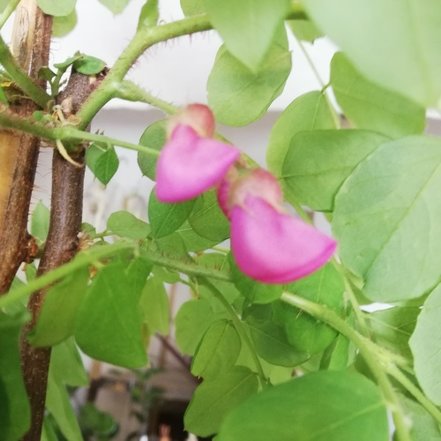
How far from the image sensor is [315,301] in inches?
14.5

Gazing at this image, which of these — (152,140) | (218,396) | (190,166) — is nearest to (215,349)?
(218,396)

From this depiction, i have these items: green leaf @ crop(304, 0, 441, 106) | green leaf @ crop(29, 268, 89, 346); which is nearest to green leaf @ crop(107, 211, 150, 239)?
green leaf @ crop(29, 268, 89, 346)

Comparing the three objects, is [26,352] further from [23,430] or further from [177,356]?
[177,356]

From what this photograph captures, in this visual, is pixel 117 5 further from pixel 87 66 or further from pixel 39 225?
pixel 39 225

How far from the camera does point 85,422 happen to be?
126 centimetres

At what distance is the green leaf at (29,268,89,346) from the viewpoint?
291 millimetres

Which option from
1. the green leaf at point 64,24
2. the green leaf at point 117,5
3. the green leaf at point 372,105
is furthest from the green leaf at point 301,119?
the green leaf at point 64,24

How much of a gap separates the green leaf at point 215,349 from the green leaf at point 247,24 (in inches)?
9.8

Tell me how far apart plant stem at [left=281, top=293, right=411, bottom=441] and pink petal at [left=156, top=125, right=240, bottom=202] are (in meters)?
0.14

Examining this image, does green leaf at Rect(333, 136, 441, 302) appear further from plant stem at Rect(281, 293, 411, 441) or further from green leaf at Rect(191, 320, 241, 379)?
green leaf at Rect(191, 320, 241, 379)

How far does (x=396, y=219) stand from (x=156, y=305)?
33 cm

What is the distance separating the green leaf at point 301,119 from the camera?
16.8 inches

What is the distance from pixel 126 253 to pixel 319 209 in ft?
0.37

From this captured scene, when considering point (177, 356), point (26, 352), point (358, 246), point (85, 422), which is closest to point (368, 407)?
point (358, 246)
